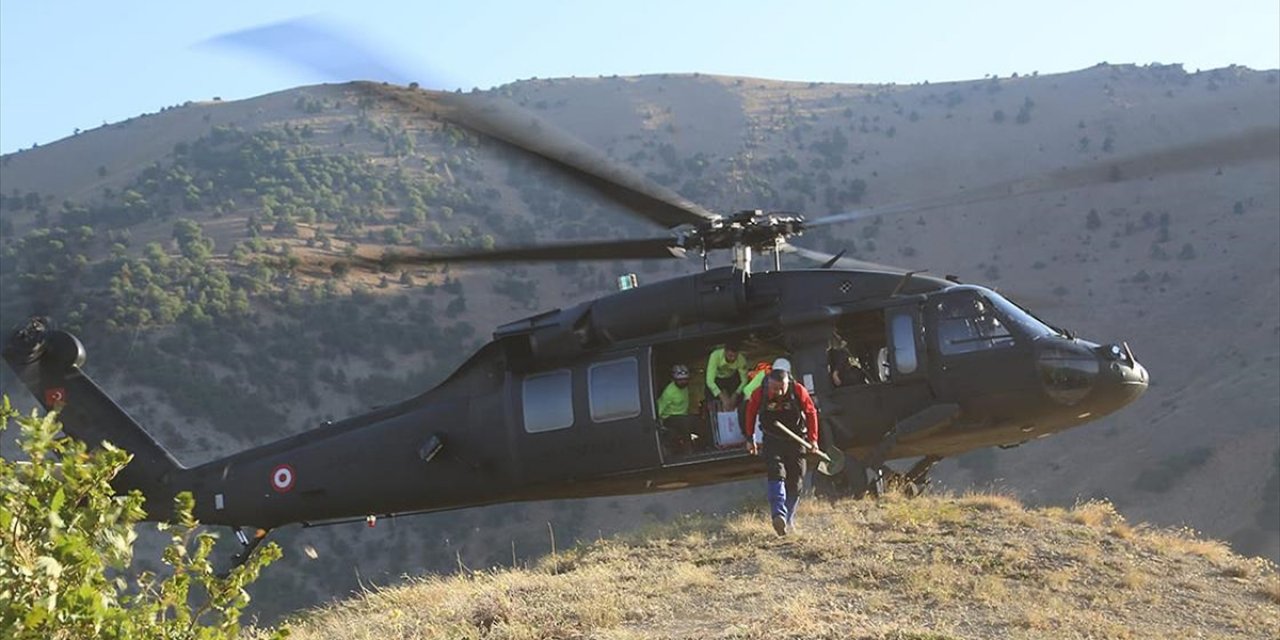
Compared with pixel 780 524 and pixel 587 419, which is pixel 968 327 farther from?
pixel 587 419

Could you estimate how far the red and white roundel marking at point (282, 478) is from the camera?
14664mm

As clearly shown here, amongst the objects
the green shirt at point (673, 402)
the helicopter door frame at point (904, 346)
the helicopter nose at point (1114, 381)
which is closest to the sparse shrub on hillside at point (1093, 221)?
the helicopter nose at point (1114, 381)

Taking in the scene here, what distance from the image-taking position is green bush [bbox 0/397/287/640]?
Result: 4.75 meters

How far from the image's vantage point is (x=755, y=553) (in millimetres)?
11750

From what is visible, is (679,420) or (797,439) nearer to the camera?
(797,439)

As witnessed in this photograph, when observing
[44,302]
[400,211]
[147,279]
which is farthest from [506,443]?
[400,211]

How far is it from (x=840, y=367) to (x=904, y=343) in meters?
0.70

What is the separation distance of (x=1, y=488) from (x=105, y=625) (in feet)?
2.28

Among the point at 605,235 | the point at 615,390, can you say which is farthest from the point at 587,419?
the point at 605,235

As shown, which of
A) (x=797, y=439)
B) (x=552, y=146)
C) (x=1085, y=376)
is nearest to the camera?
(x=552, y=146)

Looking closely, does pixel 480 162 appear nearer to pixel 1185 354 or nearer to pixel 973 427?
pixel 1185 354

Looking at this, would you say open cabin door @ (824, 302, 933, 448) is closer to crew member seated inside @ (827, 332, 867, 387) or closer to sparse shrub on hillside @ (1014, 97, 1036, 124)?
crew member seated inside @ (827, 332, 867, 387)

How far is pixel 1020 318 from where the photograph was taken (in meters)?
13.4

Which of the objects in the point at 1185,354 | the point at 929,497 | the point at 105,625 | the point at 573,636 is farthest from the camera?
the point at 1185,354
